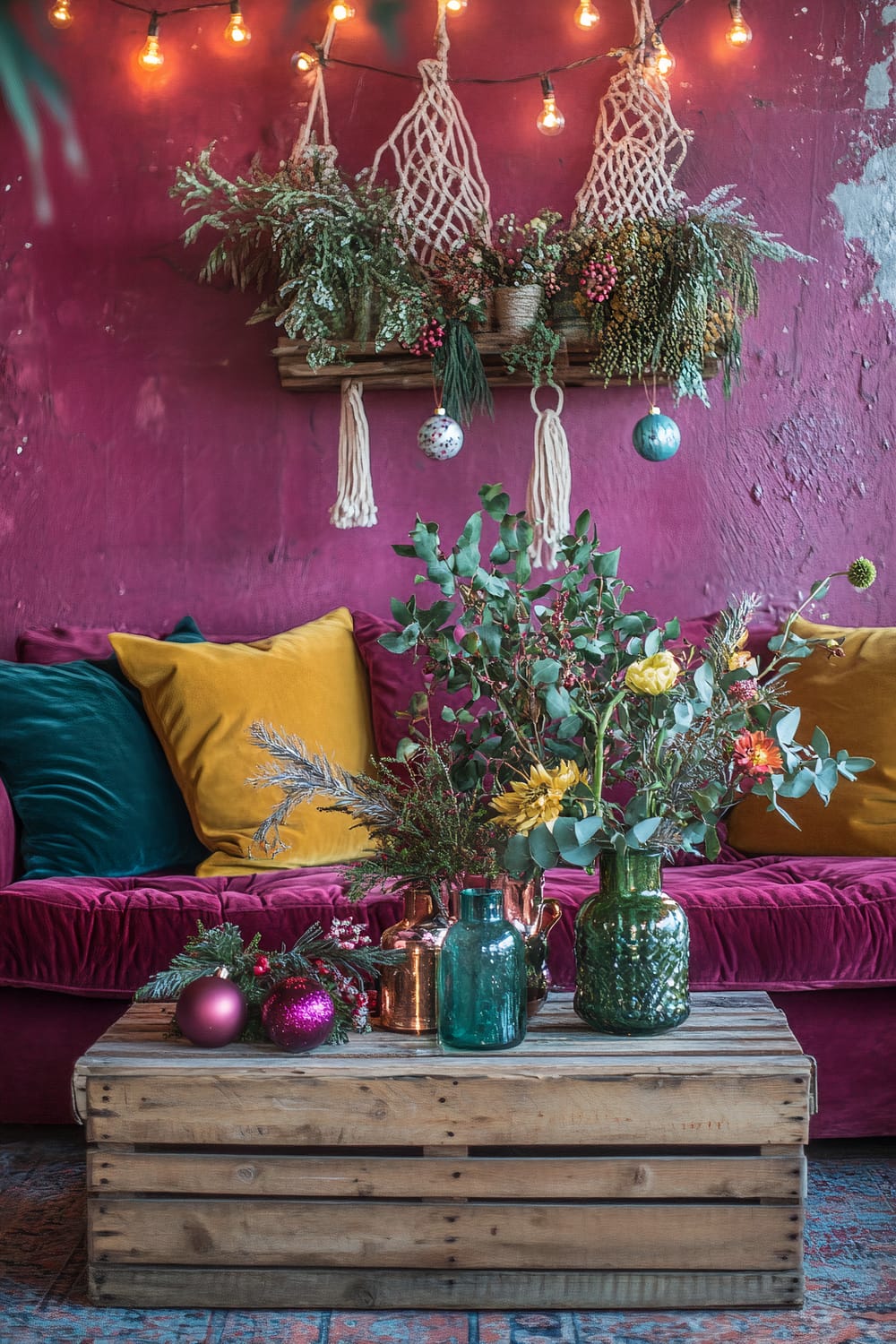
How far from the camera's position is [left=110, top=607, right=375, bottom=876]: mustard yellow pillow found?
7.54 ft

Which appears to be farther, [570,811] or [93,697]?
[93,697]

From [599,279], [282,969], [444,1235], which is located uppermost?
[599,279]

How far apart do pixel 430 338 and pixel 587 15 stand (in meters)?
0.84

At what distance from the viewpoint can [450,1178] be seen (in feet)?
4.69

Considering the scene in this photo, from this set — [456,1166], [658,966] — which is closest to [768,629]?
[658,966]

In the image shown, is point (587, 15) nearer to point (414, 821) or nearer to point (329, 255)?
point (329, 255)

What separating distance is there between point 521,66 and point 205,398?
3.49ft

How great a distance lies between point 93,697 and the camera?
242 cm

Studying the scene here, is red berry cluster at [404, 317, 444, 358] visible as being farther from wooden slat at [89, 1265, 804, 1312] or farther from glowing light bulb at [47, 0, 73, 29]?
wooden slat at [89, 1265, 804, 1312]

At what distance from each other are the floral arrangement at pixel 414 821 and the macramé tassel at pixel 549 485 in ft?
3.98

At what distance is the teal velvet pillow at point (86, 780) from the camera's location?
227 centimetres

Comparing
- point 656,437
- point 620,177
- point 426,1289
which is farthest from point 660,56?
point 426,1289

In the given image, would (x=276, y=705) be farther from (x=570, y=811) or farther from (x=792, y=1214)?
(x=792, y=1214)

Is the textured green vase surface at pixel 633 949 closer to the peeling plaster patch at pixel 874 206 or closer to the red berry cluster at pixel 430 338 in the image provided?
the red berry cluster at pixel 430 338
